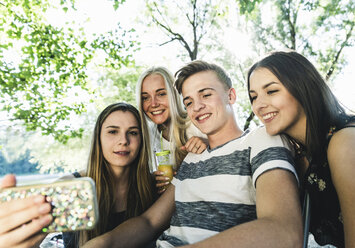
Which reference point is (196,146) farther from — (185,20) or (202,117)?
(185,20)

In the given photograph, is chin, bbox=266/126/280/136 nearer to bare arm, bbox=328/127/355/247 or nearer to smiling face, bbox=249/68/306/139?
smiling face, bbox=249/68/306/139

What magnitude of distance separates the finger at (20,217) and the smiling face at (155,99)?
8.93ft

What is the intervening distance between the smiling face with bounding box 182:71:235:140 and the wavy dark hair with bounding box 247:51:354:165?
1.89 ft

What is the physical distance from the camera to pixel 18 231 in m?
1.22

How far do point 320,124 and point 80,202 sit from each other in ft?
5.67

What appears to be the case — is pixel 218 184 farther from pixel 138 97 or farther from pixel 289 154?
pixel 138 97

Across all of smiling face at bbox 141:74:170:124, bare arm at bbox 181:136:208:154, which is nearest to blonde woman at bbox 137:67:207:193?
smiling face at bbox 141:74:170:124

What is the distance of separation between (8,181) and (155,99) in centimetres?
272

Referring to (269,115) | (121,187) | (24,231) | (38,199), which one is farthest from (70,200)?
(121,187)

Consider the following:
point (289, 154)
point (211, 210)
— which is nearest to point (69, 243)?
point (211, 210)

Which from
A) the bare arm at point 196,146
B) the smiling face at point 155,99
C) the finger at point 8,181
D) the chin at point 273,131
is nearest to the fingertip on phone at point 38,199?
the finger at point 8,181

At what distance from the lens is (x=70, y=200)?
1.22m

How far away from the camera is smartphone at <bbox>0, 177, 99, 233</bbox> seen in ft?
4.01

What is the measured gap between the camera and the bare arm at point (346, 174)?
5.22 feet
